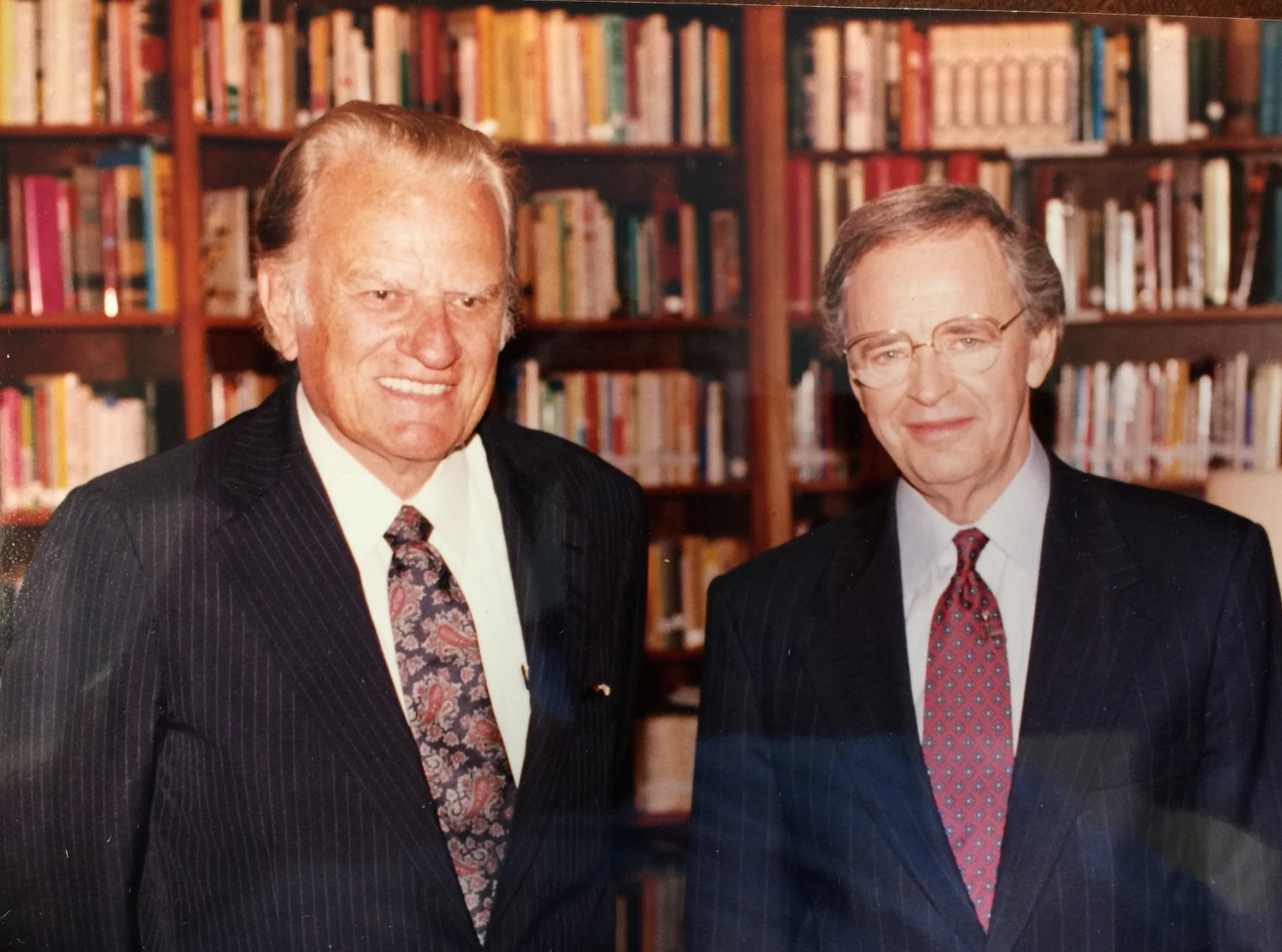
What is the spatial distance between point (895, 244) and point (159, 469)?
1052 millimetres

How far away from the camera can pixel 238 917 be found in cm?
137

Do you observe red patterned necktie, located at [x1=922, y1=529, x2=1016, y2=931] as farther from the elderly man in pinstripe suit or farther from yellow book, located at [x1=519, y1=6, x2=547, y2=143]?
yellow book, located at [x1=519, y1=6, x2=547, y2=143]

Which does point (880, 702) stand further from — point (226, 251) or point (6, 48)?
point (6, 48)

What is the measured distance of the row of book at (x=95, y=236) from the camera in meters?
1.65

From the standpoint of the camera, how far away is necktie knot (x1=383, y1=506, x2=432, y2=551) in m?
1.48

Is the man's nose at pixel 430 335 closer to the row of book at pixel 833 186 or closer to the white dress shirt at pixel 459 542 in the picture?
the white dress shirt at pixel 459 542

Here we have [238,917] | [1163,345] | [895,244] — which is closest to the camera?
[238,917]

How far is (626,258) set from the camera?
1.93 m

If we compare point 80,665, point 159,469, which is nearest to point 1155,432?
point 159,469

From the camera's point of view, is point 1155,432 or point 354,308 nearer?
point 354,308

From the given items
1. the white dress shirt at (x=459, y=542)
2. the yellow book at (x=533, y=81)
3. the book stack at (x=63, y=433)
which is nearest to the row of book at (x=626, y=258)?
the yellow book at (x=533, y=81)

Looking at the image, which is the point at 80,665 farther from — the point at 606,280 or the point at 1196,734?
the point at 1196,734

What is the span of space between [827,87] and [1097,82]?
456 mm

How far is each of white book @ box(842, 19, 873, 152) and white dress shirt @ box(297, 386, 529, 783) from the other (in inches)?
33.5
